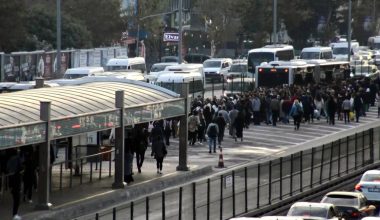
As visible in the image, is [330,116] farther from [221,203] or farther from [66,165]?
[221,203]

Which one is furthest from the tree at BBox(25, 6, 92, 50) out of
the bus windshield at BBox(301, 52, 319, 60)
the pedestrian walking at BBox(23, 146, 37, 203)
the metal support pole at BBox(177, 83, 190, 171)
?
the pedestrian walking at BBox(23, 146, 37, 203)

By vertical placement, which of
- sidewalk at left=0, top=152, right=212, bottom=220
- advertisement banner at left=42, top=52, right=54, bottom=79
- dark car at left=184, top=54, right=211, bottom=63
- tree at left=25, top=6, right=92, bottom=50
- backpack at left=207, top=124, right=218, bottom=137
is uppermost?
tree at left=25, top=6, right=92, bottom=50

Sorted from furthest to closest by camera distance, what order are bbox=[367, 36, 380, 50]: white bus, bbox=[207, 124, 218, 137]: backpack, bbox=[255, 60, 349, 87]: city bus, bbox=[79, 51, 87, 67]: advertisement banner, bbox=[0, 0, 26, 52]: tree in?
bbox=[367, 36, 380, 50]: white bus → bbox=[79, 51, 87, 67]: advertisement banner → bbox=[0, 0, 26, 52]: tree → bbox=[255, 60, 349, 87]: city bus → bbox=[207, 124, 218, 137]: backpack

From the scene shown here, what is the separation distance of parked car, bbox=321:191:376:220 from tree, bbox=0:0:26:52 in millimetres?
45393

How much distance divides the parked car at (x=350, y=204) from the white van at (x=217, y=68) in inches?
2017

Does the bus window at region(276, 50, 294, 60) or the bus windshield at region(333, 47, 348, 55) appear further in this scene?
the bus windshield at region(333, 47, 348, 55)

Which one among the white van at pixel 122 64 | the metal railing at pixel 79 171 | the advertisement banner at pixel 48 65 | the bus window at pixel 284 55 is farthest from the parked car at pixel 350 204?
the bus window at pixel 284 55

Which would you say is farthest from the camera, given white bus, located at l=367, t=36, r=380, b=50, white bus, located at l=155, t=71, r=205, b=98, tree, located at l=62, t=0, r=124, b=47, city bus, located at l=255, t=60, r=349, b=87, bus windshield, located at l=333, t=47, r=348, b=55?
white bus, located at l=367, t=36, r=380, b=50

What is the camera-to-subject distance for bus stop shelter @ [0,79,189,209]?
28750mm

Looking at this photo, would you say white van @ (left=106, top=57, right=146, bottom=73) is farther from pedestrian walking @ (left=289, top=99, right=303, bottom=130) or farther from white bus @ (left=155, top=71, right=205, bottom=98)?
pedestrian walking @ (left=289, top=99, right=303, bottom=130)

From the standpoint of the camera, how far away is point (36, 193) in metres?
31.7

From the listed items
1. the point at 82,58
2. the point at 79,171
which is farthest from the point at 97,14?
the point at 79,171

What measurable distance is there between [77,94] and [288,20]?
70.6 metres

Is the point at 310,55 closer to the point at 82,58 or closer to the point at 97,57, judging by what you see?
the point at 97,57
